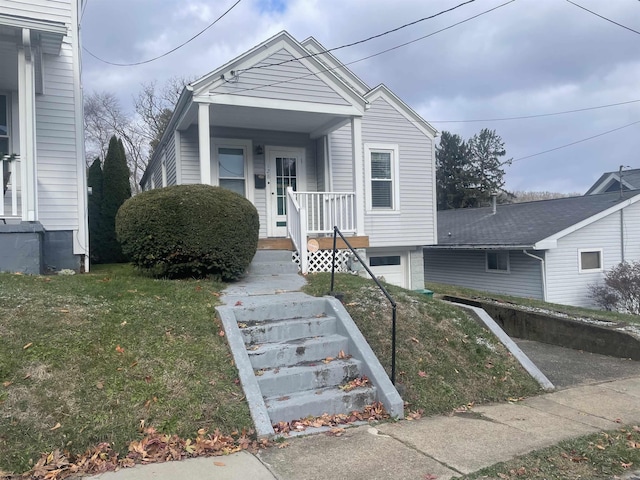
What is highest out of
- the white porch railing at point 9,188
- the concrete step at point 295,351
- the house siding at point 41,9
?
the house siding at point 41,9

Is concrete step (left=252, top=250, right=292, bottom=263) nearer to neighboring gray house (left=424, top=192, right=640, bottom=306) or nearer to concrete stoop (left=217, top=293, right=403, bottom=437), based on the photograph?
concrete stoop (left=217, top=293, right=403, bottom=437)

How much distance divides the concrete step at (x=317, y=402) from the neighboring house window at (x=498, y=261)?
14128mm

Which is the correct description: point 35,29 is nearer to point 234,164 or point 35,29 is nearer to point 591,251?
point 234,164

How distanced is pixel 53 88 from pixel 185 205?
12.2 ft

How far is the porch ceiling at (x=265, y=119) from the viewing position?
396 inches

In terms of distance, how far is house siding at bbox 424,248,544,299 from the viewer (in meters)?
16.5

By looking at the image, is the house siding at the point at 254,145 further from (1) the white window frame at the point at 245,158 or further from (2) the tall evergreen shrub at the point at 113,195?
(2) the tall evergreen shrub at the point at 113,195

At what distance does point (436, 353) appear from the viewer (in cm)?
593

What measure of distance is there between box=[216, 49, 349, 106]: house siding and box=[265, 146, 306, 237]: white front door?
1.94 m

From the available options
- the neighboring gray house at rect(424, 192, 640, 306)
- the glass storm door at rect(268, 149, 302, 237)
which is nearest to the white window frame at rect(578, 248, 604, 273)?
the neighboring gray house at rect(424, 192, 640, 306)

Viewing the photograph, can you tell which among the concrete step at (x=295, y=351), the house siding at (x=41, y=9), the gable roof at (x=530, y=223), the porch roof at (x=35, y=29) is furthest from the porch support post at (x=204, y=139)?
the gable roof at (x=530, y=223)

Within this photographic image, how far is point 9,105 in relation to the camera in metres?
8.89

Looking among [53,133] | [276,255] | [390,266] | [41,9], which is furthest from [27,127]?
[390,266]

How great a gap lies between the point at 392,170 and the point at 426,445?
32.6ft
